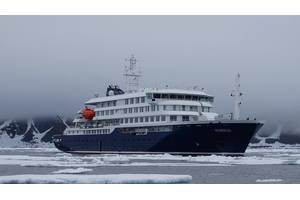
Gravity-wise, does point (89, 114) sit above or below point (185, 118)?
above

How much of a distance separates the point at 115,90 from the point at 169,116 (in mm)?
15088

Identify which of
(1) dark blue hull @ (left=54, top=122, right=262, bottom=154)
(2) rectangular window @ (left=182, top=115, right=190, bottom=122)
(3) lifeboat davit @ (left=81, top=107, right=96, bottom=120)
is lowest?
(1) dark blue hull @ (left=54, top=122, right=262, bottom=154)

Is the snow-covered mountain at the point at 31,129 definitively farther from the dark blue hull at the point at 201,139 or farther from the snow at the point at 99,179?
the snow at the point at 99,179

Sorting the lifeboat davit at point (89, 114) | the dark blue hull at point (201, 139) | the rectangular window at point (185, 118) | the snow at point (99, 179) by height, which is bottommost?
the snow at point (99, 179)

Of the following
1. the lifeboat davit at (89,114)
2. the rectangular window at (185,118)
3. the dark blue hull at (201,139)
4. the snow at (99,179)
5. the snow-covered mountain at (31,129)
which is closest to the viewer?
the snow at (99,179)

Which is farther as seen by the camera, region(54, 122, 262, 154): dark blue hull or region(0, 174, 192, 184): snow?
region(54, 122, 262, 154): dark blue hull

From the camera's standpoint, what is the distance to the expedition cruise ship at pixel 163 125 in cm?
4353

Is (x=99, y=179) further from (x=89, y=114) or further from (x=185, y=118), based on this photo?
(x=89, y=114)

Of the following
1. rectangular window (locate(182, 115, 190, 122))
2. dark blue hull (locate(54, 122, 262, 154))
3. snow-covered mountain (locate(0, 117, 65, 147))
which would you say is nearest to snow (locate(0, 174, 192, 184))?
dark blue hull (locate(54, 122, 262, 154))

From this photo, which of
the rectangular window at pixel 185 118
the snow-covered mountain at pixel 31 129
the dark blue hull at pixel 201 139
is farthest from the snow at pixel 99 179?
the snow-covered mountain at pixel 31 129

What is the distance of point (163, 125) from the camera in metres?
45.3

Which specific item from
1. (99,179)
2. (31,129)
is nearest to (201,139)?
(99,179)

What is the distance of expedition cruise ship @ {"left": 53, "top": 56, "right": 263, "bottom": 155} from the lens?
43531 millimetres

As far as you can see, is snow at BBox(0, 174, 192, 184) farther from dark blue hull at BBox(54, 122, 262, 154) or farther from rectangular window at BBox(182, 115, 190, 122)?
rectangular window at BBox(182, 115, 190, 122)
